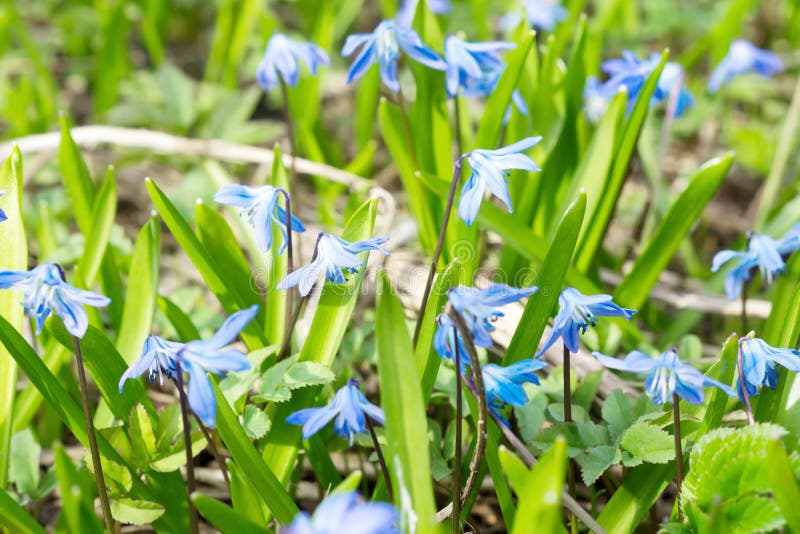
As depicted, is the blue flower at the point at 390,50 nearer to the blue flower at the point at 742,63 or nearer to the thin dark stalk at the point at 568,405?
the thin dark stalk at the point at 568,405

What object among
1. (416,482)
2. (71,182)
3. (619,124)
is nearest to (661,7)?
(619,124)

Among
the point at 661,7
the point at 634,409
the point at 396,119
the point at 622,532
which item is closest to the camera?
the point at 622,532

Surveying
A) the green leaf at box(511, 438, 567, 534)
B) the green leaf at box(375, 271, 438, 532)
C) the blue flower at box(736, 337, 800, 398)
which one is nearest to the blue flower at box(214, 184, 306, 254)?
the green leaf at box(375, 271, 438, 532)

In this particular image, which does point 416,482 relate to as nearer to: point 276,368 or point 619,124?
point 276,368

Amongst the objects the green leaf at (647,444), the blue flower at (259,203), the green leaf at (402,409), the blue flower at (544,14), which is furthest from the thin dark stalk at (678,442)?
the blue flower at (544,14)

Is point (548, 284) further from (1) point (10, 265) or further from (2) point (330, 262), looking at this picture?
(1) point (10, 265)

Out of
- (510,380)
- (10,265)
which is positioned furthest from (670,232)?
(10,265)
